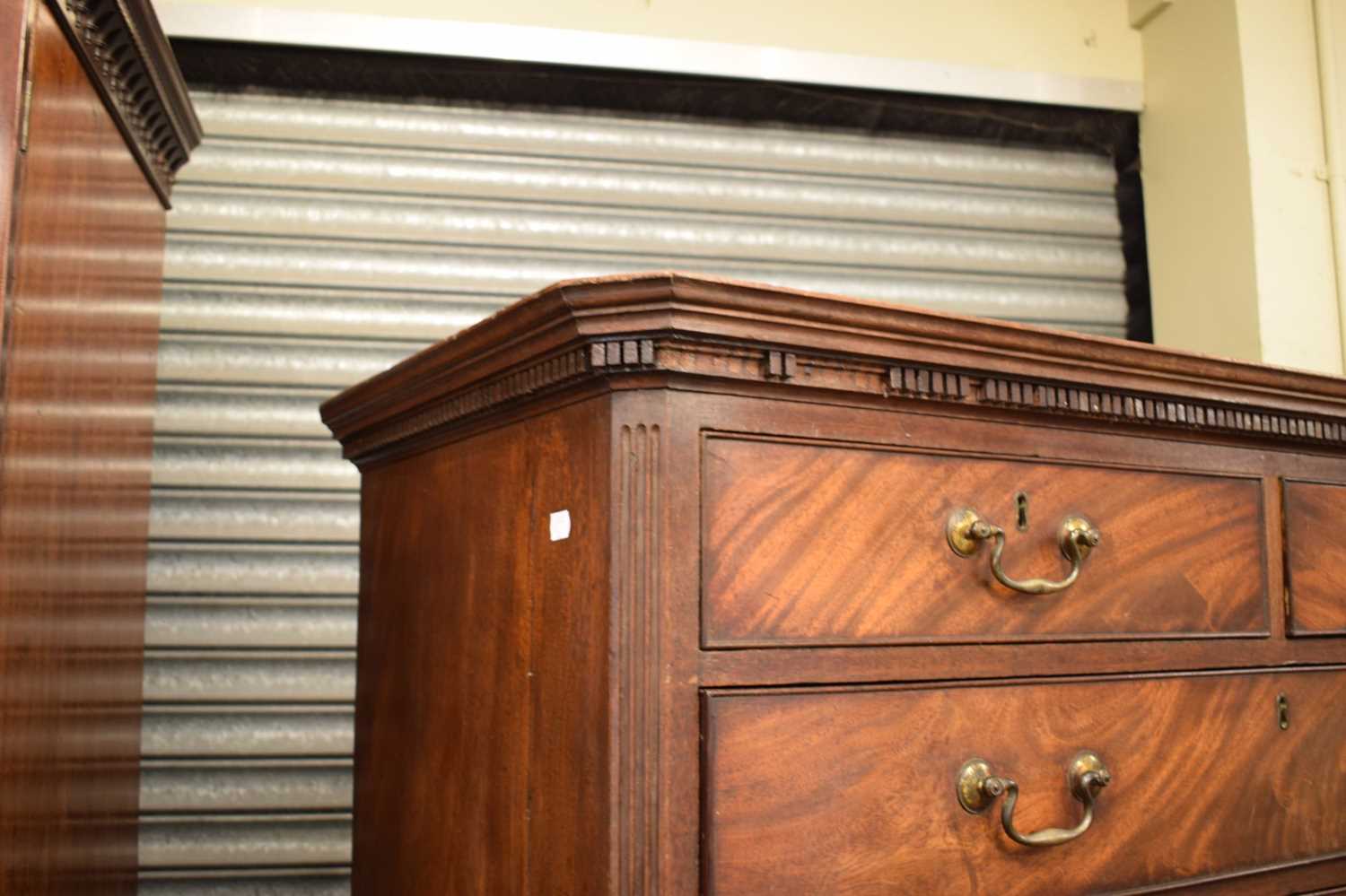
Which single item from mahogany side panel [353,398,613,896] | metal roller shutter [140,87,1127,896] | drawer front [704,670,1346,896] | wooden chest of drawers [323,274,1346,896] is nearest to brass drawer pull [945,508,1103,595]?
wooden chest of drawers [323,274,1346,896]

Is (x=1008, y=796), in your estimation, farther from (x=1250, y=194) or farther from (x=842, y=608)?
(x=1250, y=194)

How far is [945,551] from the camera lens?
127cm

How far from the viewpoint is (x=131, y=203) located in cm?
168

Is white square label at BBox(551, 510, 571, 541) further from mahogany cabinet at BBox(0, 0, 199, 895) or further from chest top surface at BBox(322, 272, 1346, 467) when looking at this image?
mahogany cabinet at BBox(0, 0, 199, 895)

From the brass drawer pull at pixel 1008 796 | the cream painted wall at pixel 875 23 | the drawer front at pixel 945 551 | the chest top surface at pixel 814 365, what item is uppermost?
the cream painted wall at pixel 875 23

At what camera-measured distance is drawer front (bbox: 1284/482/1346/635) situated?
1.57 m

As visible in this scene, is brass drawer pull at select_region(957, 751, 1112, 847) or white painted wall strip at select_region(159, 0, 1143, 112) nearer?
brass drawer pull at select_region(957, 751, 1112, 847)

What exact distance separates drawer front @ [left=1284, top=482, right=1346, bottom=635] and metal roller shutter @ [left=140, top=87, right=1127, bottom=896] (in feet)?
3.70

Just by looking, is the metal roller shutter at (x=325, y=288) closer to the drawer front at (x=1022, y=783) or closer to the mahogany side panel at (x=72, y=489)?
the mahogany side panel at (x=72, y=489)

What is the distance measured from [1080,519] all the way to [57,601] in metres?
1.15

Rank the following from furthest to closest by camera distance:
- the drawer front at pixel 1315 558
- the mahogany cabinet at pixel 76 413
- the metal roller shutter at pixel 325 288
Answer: the metal roller shutter at pixel 325 288, the drawer front at pixel 1315 558, the mahogany cabinet at pixel 76 413

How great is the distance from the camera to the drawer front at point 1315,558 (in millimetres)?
1572

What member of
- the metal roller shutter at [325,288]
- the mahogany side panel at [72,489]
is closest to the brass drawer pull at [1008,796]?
the mahogany side panel at [72,489]

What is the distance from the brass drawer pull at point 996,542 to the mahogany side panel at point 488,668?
400mm
